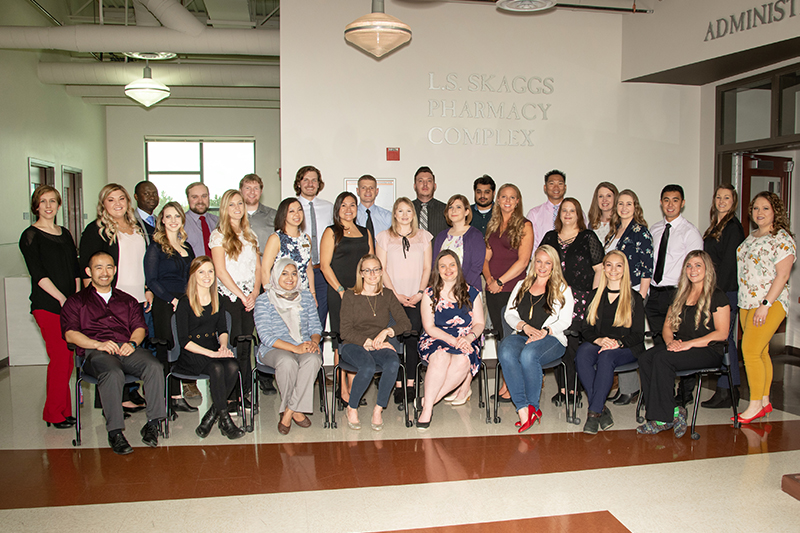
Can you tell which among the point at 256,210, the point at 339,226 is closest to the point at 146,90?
the point at 256,210

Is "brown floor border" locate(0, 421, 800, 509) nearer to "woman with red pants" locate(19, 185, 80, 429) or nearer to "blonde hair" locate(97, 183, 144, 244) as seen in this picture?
"woman with red pants" locate(19, 185, 80, 429)

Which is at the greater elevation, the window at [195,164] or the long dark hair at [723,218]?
the window at [195,164]

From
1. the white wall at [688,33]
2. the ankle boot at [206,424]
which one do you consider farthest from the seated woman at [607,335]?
the ankle boot at [206,424]

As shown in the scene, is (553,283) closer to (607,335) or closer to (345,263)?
(607,335)

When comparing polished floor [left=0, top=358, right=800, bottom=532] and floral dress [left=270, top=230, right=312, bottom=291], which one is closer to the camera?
polished floor [left=0, top=358, right=800, bottom=532]

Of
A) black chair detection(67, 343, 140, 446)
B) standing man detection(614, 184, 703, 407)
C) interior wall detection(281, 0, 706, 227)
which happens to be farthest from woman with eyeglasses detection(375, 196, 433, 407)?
black chair detection(67, 343, 140, 446)

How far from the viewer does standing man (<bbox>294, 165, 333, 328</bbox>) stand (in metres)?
5.07

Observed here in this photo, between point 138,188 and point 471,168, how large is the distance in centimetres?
322

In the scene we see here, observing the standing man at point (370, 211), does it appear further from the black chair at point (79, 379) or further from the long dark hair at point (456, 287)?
the black chair at point (79, 379)

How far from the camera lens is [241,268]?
4566 mm

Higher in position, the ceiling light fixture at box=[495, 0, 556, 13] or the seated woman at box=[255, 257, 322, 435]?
the ceiling light fixture at box=[495, 0, 556, 13]

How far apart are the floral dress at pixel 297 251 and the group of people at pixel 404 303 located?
16 mm

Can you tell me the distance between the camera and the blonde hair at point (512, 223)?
491cm

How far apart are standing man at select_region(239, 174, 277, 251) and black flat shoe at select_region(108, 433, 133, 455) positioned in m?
1.88
